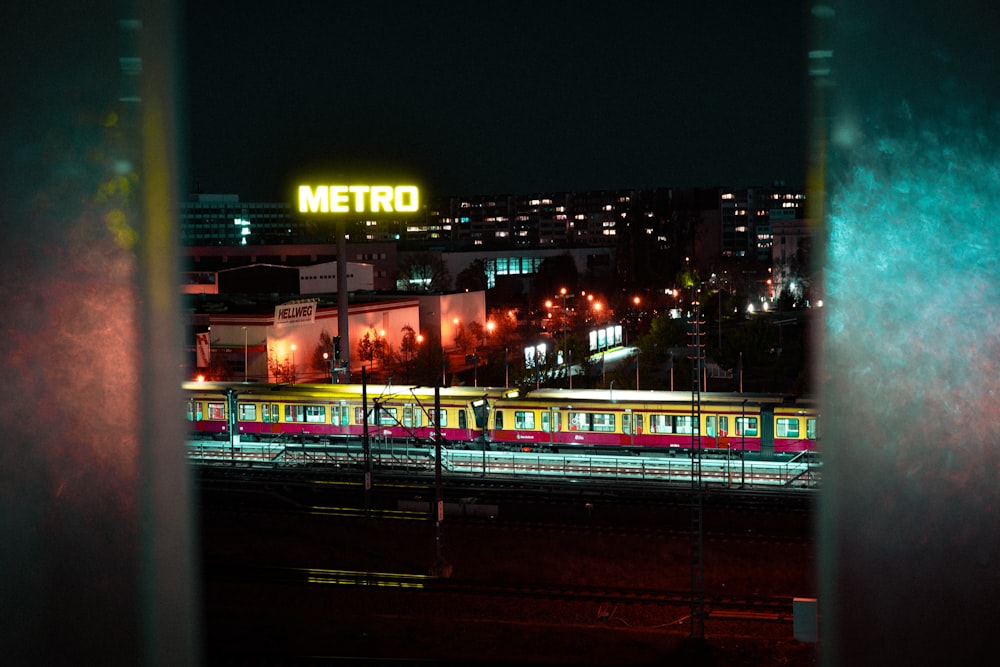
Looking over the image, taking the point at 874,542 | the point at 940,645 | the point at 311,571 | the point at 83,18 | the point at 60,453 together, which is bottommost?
the point at 311,571

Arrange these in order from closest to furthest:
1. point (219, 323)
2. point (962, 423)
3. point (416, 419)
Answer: point (962, 423) → point (416, 419) → point (219, 323)

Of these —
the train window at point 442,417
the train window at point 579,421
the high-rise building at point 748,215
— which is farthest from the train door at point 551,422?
the high-rise building at point 748,215

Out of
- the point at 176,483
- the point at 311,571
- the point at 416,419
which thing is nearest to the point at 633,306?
the point at 416,419

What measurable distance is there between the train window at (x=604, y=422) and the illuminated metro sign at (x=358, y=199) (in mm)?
10507

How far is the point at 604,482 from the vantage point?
1455 cm

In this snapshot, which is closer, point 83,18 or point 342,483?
point 83,18

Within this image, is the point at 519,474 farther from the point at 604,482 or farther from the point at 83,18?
the point at 83,18

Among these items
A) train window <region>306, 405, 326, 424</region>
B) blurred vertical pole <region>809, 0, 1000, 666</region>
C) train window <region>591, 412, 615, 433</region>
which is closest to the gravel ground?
train window <region>591, 412, 615, 433</region>

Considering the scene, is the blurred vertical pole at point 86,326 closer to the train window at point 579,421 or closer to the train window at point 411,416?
the train window at point 579,421

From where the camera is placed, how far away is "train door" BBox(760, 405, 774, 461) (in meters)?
15.2

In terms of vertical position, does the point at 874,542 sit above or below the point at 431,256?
below

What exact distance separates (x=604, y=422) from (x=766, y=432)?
2723 millimetres

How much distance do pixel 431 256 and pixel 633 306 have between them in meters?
15.8

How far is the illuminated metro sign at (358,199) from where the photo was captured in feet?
77.9
